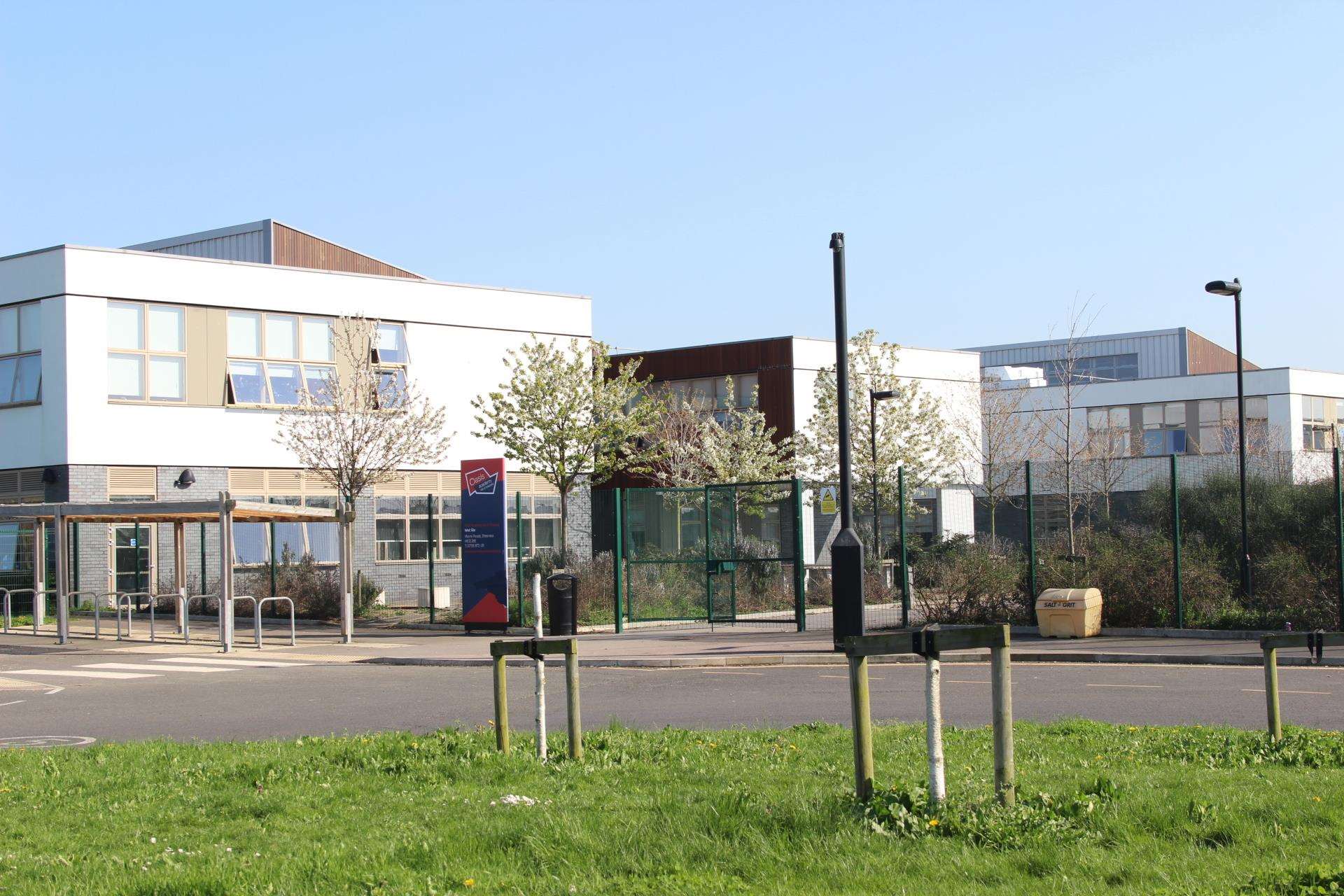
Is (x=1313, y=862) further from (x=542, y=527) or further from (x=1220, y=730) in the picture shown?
(x=542, y=527)

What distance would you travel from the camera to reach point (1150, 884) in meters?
5.63

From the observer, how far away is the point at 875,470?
39.2m

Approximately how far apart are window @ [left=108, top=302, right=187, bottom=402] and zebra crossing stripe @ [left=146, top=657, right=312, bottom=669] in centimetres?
1311

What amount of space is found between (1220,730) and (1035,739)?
4.99 feet

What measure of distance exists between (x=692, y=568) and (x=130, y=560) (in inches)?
628

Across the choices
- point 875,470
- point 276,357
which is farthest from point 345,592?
point 875,470

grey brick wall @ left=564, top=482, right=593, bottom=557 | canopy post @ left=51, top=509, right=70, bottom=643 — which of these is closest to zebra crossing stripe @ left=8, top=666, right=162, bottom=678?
canopy post @ left=51, top=509, right=70, bottom=643

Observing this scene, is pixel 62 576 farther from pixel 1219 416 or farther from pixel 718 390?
pixel 1219 416

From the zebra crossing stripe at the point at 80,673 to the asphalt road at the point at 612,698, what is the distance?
3.2 inches

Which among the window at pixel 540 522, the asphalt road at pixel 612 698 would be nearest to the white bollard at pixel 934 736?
the asphalt road at pixel 612 698

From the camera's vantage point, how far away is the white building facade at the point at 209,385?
33188 millimetres

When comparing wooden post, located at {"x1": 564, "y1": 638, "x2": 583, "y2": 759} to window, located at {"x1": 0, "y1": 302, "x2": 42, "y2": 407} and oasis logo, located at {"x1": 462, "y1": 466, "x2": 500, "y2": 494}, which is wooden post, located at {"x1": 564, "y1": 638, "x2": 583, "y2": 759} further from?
window, located at {"x1": 0, "y1": 302, "x2": 42, "y2": 407}

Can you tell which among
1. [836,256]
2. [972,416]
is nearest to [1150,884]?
[836,256]

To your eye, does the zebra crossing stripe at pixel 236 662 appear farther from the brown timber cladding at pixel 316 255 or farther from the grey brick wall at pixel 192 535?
the brown timber cladding at pixel 316 255
